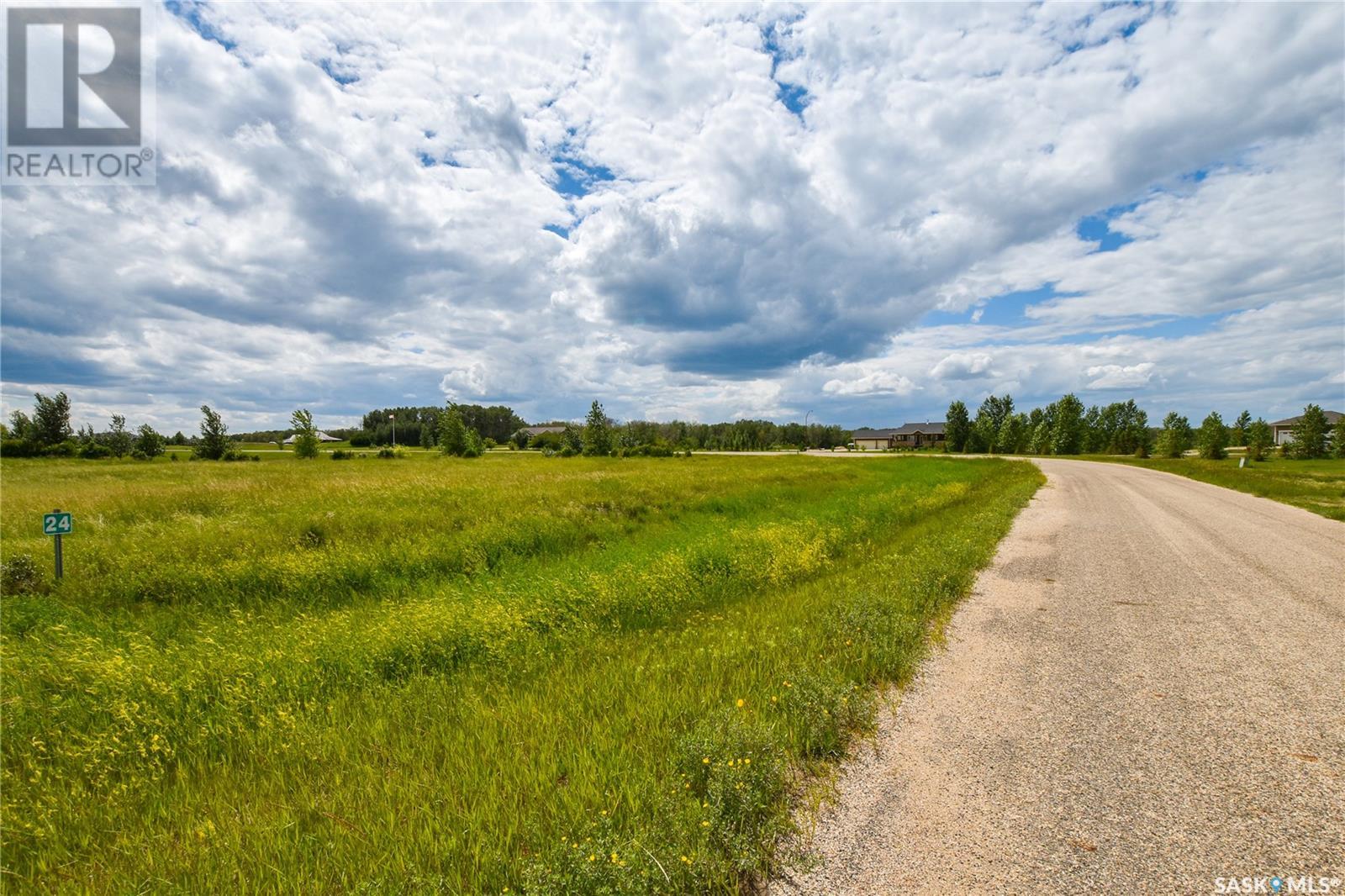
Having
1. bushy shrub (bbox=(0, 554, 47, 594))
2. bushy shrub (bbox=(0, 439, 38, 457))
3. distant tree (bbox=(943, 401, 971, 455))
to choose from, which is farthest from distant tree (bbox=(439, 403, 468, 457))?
distant tree (bbox=(943, 401, 971, 455))

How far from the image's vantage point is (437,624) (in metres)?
7.87

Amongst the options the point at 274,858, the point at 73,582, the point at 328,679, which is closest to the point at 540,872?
the point at 274,858

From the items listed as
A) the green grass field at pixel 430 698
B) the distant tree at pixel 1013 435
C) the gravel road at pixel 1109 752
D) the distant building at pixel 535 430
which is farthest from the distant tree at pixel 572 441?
the distant tree at pixel 1013 435

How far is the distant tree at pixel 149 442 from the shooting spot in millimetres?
61688

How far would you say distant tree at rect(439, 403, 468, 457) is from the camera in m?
71.2

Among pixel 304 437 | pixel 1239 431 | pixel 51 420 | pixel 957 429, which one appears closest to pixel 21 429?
pixel 51 420

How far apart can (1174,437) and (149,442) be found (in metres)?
149

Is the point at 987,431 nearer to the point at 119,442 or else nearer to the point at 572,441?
the point at 572,441

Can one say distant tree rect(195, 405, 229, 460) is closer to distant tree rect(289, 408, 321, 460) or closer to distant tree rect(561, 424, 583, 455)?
distant tree rect(289, 408, 321, 460)

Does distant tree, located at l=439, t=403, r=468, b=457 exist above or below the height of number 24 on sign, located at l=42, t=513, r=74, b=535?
above

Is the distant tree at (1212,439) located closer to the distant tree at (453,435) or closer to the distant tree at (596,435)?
the distant tree at (596,435)

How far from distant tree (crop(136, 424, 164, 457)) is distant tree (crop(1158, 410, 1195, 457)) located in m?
147

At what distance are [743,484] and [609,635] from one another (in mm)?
20055

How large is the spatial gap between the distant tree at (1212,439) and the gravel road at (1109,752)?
3899 inches
